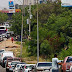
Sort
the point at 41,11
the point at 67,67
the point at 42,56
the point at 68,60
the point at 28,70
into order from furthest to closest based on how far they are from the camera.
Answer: the point at 41,11 → the point at 42,56 → the point at 28,70 → the point at 68,60 → the point at 67,67

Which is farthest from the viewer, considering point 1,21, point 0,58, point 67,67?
point 1,21

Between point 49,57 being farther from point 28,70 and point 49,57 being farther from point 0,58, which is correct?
point 28,70

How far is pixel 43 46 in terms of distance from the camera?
45969 mm

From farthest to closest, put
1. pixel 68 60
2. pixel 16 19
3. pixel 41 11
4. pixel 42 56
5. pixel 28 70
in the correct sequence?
pixel 16 19
pixel 41 11
pixel 42 56
pixel 28 70
pixel 68 60

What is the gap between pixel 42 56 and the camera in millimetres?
47875

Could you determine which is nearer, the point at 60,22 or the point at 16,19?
the point at 60,22

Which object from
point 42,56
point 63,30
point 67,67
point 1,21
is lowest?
point 1,21

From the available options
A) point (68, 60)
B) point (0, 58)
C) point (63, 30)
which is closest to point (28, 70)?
point (68, 60)

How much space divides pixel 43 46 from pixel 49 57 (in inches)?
66.0

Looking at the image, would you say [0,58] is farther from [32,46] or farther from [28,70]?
[28,70]

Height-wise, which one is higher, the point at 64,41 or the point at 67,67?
the point at 67,67

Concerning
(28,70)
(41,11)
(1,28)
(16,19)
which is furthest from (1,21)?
(28,70)

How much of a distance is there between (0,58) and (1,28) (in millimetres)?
62966

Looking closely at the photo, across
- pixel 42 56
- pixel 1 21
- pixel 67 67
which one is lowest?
pixel 1 21
